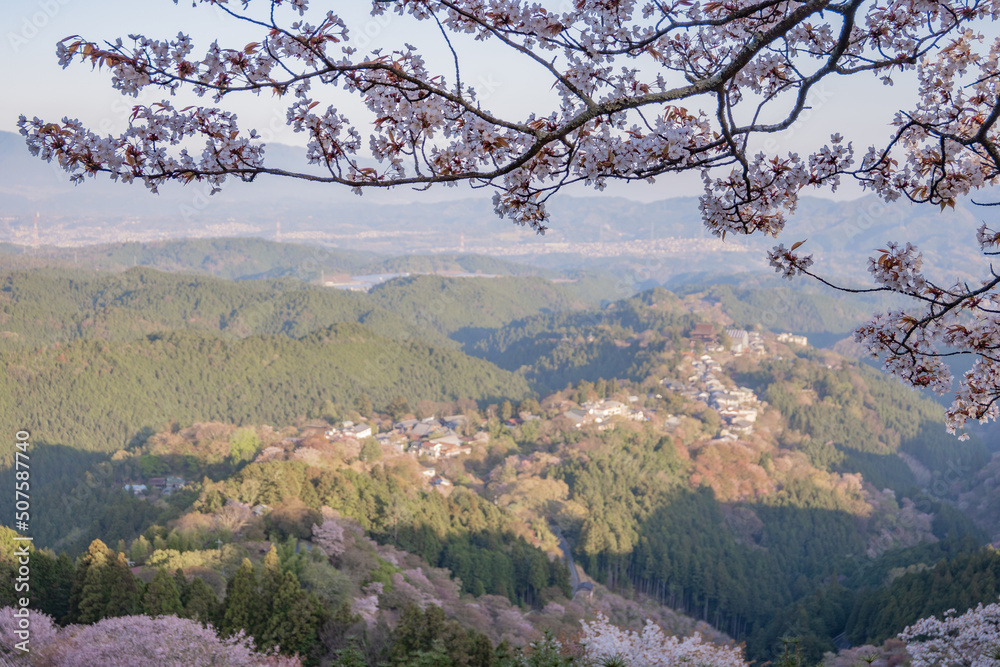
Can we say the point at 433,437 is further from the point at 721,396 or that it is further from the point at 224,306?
the point at 224,306

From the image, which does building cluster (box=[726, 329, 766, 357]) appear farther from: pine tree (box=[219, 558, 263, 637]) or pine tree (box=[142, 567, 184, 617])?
pine tree (box=[142, 567, 184, 617])

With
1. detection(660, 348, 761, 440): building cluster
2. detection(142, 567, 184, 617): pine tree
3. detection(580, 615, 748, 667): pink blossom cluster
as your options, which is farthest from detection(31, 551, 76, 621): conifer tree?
detection(660, 348, 761, 440): building cluster

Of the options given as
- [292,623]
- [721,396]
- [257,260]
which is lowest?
[721,396]

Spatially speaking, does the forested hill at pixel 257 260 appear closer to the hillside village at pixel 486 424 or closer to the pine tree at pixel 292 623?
the hillside village at pixel 486 424

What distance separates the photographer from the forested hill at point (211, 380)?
41656 millimetres

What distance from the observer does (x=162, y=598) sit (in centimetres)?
1114

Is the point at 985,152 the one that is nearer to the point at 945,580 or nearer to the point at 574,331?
the point at 945,580

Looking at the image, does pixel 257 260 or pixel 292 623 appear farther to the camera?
pixel 257 260

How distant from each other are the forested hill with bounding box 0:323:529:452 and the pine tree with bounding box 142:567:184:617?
110ft

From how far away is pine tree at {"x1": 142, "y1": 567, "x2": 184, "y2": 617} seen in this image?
10.8 metres

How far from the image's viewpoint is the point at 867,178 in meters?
3.60

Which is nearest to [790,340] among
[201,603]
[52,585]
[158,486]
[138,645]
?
[158,486]

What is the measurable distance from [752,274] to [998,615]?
12812 centimetres

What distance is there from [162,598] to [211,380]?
4182cm
